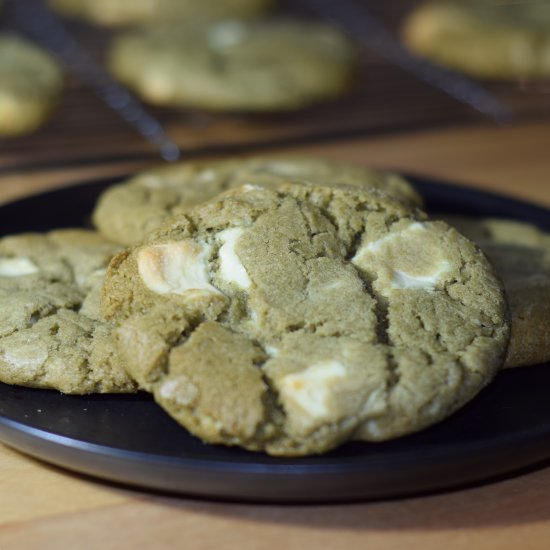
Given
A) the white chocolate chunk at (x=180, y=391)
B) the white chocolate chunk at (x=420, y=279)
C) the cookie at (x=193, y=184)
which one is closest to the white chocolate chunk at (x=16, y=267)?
the cookie at (x=193, y=184)

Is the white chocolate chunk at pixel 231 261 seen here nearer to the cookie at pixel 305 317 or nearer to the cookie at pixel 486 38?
the cookie at pixel 305 317

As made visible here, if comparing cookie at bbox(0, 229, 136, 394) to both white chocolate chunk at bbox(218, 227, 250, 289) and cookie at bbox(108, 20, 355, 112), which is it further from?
cookie at bbox(108, 20, 355, 112)

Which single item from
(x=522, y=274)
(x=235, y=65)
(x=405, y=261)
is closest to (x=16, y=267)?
(x=405, y=261)

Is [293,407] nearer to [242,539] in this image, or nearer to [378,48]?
[242,539]

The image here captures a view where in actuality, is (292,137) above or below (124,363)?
below

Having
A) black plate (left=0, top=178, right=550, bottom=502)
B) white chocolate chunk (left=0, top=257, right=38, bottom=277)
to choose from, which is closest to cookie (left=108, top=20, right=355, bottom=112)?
white chocolate chunk (left=0, top=257, right=38, bottom=277)

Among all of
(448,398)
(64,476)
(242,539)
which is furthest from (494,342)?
(64,476)

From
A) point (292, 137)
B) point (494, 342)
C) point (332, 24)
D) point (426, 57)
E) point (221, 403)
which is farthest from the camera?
point (332, 24)
